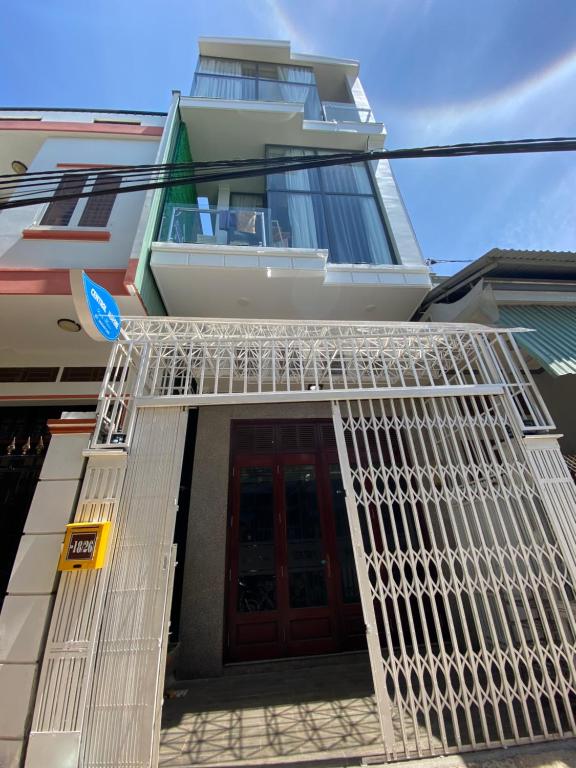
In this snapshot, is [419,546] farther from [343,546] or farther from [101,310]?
[101,310]

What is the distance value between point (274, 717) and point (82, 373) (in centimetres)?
423

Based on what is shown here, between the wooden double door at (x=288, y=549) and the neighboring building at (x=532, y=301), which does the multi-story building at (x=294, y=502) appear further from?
the neighboring building at (x=532, y=301)

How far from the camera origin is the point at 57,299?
376cm

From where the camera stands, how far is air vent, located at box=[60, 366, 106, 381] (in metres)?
Answer: 4.45

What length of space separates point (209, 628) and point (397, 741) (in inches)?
87.9

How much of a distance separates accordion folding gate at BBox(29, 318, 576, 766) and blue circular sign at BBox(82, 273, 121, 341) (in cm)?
24

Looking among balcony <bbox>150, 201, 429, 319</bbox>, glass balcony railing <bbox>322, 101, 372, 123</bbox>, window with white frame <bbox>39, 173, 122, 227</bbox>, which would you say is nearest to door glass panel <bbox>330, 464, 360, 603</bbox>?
balcony <bbox>150, 201, 429, 319</bbox>

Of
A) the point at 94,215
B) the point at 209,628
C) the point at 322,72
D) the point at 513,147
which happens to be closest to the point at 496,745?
the point at 209,628

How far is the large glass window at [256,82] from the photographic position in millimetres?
6418

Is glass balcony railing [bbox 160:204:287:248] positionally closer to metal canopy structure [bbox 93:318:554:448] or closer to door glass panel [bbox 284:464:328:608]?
metal canopy structure [bbox 93:318:554:448]

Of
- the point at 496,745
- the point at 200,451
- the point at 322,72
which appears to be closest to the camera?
the point at 496,745

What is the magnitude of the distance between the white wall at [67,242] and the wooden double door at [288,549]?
2.85 metres

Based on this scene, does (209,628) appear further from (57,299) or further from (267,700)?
(57,299)

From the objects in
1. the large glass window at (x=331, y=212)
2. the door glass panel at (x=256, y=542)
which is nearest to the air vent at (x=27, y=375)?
the door glass panel at (x=256, y=542)
